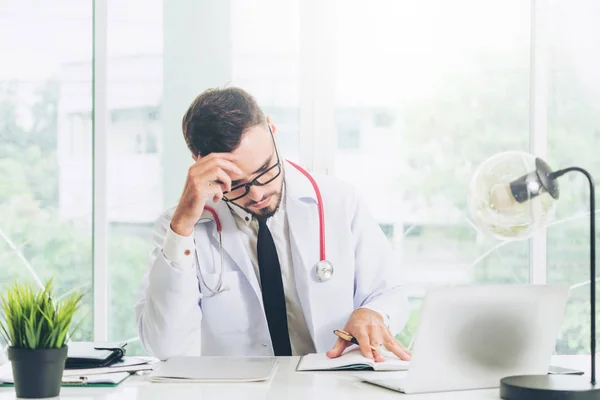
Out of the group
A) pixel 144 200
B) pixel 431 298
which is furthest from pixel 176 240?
pixel 144 200

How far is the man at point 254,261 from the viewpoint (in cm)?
199

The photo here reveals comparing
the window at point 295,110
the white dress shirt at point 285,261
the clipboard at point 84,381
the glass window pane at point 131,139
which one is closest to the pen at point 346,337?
the white dress shirt at point 285,261

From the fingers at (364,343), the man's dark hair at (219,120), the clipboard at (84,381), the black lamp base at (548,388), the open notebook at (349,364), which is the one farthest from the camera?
the man's dark hair at (219,120)

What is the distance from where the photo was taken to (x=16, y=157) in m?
3.33

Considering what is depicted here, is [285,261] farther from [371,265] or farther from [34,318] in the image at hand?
[34,318]

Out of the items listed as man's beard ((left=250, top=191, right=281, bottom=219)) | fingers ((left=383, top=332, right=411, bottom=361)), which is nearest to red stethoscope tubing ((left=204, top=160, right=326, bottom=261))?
man's beard ((left=250, top=191, right=281, bottom=219))

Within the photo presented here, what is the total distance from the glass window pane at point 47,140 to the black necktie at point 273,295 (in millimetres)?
1414

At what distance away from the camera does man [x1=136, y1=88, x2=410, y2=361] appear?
1991 mm

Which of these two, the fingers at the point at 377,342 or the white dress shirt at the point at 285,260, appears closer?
the fingers at the point at 377,342

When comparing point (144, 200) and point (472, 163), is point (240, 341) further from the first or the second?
point (472, 163)

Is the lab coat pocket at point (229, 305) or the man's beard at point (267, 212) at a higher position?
the man's beard at point (267, 212)

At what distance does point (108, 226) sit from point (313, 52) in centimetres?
117

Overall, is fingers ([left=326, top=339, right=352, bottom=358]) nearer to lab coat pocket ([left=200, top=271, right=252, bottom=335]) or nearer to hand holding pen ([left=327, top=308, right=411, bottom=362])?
hand holding pen ([left=327, top=308, right=411, bottom=362])

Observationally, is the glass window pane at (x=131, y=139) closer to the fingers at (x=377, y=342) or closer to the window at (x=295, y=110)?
the window at (x=295, y=110)
